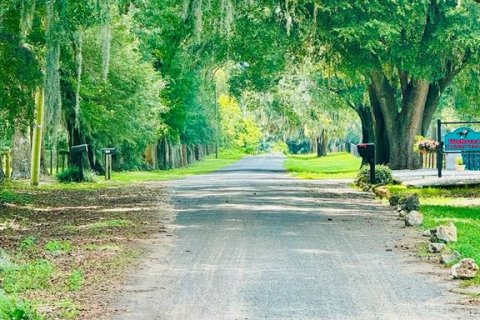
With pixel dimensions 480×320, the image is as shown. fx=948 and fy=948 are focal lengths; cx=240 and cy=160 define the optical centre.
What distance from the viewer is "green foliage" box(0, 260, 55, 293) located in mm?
9445

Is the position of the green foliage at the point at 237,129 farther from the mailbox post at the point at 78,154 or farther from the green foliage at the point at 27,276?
the green foliage at the point at 27,276

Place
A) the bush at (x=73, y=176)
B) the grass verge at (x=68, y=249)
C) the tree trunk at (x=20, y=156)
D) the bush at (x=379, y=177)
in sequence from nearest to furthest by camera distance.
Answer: the grass verge at (x=68, y=249), the bush at (x=379, y=177), the bush at (x=73, y=176), the tree trunk at (x=20, y=156)

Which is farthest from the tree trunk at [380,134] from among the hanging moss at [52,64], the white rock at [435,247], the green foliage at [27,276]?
the green foliage at [27,276]

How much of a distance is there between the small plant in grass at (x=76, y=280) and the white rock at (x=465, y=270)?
3849 millimetres

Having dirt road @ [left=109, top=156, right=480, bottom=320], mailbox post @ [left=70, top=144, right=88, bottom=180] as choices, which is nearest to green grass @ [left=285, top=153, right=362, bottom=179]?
mailbox post @ [left=70, top=144, right=88, bottom=180]

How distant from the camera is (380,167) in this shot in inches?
1054

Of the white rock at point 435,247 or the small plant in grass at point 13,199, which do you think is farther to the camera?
A: the small plant in grass at point 13,199

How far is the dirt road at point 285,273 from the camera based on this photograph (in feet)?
27.1

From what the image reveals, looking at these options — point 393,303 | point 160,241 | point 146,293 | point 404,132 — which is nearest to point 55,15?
point 160,241

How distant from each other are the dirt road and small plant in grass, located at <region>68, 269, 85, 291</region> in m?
0.54

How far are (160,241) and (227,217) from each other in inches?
148

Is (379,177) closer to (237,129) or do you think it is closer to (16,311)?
(16,311)

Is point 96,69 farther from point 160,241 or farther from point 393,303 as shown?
point 393,303

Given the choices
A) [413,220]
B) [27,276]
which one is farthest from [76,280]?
[413,220]
